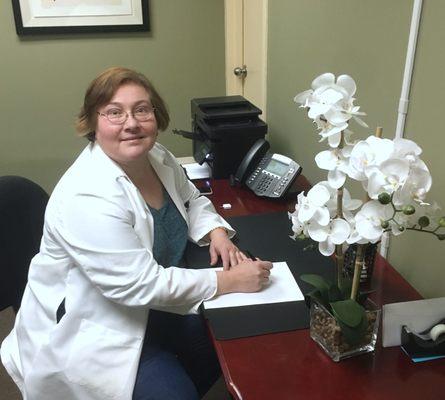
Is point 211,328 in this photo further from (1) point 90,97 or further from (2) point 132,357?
(1) point 90,97

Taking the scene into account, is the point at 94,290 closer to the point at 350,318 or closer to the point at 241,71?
the point at 350,318

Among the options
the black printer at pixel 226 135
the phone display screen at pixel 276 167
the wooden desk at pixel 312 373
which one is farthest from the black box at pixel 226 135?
the wooden desk at pixel 312 373

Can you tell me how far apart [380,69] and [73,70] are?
190 cm

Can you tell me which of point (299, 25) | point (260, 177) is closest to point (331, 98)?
point (260, 177)

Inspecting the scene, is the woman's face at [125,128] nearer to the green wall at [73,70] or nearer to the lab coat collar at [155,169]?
the lab coat collar at [155,169]

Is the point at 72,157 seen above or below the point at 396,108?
below

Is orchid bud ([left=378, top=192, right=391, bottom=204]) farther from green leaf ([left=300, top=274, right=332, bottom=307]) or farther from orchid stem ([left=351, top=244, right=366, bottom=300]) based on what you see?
green leaf ([left=300, top=274, right=332, bottom=307])

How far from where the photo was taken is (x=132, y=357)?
1213 mm

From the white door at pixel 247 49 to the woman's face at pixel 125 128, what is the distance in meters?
1.12

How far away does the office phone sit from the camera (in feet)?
5.76

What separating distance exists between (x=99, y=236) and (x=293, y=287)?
1.70ft

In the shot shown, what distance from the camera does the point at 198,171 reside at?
7.08 feet

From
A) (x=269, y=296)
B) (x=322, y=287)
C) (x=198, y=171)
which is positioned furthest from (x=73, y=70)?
(x=322, y=287)

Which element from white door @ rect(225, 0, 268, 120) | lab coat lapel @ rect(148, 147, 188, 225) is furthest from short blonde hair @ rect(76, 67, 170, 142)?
white door @ rect(225, 0, 268, 120)
